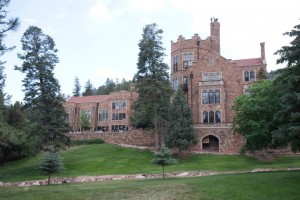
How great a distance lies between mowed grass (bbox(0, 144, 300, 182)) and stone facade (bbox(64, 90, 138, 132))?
67.2 feet

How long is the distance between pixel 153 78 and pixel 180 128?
7.56 meters

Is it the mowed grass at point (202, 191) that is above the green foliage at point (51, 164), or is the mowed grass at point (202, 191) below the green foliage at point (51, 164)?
below

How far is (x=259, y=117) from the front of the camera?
31547 mm

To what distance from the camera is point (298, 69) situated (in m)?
20.2

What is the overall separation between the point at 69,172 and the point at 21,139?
9209 millimetres

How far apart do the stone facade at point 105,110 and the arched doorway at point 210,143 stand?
73.1 ft

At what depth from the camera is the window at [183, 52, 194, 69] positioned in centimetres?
5397

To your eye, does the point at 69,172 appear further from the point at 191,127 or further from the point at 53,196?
the point at 53,196

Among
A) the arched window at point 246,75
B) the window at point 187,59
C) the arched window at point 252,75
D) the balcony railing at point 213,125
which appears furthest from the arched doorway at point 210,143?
the window at point 187,59

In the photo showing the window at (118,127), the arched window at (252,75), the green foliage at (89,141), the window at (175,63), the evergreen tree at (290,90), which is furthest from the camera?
the window at (118,127)

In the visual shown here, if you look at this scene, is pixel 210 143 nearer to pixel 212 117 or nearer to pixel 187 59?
pixel 212 117

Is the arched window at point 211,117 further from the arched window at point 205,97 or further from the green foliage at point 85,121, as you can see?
the green foliage at point 85,121

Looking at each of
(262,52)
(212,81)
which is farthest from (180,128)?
(262,52)

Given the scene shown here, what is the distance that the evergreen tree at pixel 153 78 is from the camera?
45.8m
